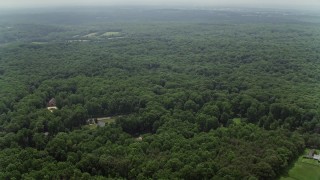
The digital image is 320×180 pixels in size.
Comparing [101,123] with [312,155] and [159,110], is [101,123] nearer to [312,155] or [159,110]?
[159,110]

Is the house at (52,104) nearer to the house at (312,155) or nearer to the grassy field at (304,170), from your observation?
the grassy field at (304,170)

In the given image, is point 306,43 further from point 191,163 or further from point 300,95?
point 191,163

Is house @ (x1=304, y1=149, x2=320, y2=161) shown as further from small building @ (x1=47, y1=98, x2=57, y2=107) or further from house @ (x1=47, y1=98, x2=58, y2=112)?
small building @ (x1=47, y1=98, x2=57, y2=107)

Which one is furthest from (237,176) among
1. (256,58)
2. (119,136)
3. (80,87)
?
(256,58)

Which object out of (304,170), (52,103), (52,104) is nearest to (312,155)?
(304,170)

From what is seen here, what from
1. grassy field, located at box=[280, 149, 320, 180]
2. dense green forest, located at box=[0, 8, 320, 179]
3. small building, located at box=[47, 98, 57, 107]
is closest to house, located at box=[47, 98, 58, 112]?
small building, located at box=[47, 98, 57, 107]
